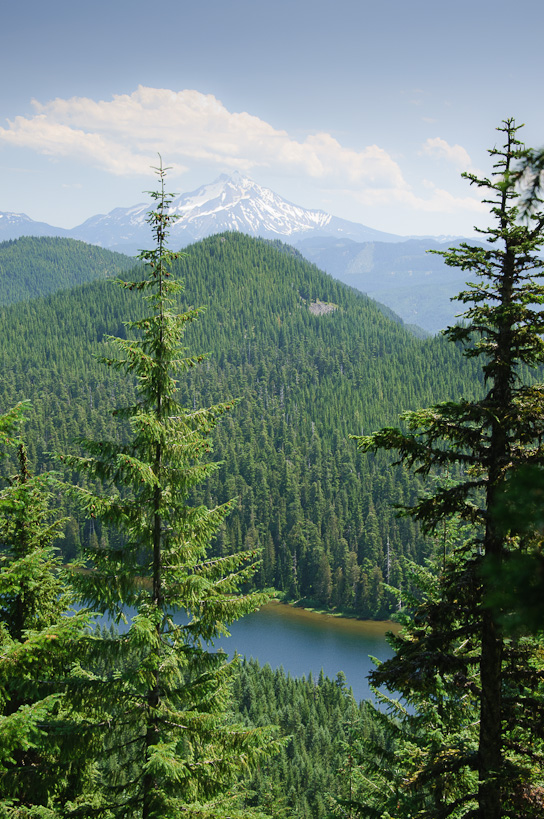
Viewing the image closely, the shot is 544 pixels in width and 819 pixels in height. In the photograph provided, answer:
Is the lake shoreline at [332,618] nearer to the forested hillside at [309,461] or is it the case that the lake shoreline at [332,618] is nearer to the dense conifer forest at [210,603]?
the forested hillside at [309,461]

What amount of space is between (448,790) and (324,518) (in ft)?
395

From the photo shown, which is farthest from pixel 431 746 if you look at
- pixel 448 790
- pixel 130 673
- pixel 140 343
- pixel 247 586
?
pixel 247 586

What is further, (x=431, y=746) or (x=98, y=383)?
(x=98, y=383)

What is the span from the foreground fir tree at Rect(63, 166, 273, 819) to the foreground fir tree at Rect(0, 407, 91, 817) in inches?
28.6

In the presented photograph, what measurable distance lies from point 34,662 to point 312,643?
80834 millimetres

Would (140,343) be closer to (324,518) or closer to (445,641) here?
(445,641)

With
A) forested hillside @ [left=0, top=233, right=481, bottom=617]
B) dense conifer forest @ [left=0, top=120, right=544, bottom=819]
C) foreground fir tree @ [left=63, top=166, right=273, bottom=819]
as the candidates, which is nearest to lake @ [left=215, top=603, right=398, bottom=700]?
forested hillside @ [left=0, top=233, right=481, bottom=617]

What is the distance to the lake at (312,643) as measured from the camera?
7538 cm

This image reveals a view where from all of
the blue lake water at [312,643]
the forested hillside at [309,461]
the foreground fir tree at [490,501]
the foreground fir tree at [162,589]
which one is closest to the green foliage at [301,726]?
the blue lake water at [312,643]

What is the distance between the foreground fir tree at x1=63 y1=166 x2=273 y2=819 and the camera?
33.5 feet

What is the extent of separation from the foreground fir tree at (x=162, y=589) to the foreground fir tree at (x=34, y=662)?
0.73 m

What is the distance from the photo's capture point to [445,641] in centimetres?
766

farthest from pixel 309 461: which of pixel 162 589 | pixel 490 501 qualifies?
pixel 490 501

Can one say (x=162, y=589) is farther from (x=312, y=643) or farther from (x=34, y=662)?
(x=312, y=643)
